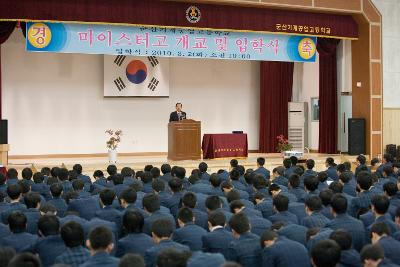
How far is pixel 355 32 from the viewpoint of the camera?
1216 cm

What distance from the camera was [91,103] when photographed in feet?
42.3

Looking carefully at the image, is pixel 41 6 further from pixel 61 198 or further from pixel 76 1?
pixel 61 198

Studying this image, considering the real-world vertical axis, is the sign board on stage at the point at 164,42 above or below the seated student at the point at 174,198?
above

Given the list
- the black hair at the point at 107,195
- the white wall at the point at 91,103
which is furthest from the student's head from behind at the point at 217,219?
the white wall at the point at 91,103

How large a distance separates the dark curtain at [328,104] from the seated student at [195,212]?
9.12m

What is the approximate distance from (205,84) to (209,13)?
11.4 feet

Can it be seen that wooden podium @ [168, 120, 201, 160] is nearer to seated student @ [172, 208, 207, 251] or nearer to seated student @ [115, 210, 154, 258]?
seated student @ [172, 208, 207, 251]

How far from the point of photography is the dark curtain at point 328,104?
13.3 m

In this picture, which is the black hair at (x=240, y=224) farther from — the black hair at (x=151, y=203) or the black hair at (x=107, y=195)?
the black hair at (x=107, y=195)

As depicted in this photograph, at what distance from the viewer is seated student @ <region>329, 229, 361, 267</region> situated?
10.7 ft

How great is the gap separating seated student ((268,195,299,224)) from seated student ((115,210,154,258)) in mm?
1220

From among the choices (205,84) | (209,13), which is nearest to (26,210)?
(209,13)

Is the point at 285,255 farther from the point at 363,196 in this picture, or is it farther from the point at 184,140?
the point at 184,140

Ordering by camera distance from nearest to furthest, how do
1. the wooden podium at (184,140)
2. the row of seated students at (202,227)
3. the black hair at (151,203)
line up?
the row of seated students at (202,227), the black hair at (151,203), the wooden podium at (184,140)
